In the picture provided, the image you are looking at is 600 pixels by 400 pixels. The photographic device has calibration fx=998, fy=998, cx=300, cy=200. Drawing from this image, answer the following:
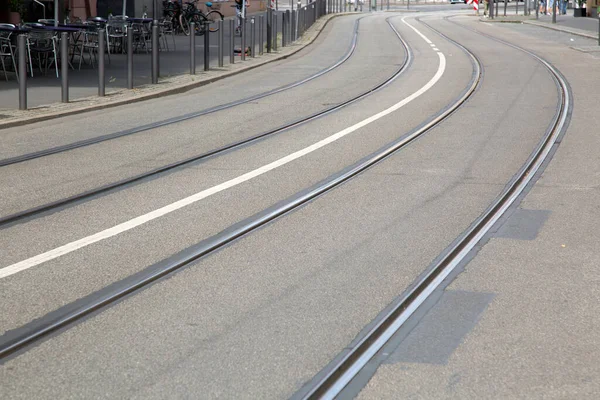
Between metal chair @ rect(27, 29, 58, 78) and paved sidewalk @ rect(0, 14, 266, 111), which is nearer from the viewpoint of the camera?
paved sidewalk @ rect(0, 14, 266, 111)

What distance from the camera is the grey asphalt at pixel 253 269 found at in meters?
4.69

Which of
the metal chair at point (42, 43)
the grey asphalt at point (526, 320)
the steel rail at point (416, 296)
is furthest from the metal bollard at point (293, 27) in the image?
the grey asphalt at point (526, 320)

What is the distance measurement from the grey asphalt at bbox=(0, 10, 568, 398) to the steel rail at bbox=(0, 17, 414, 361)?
0.32 ft

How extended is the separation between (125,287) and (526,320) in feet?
7.64

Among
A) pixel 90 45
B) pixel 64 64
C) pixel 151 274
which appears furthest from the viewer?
pixel 90 45

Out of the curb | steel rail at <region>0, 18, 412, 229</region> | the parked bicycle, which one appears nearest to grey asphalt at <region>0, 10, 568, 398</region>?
steel rail at <region>0, 18, 412, 229</region>

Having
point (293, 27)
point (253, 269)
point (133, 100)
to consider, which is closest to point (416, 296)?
point (253, 269)

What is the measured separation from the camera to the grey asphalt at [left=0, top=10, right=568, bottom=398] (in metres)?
4.69

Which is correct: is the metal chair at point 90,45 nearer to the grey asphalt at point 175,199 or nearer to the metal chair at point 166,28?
the metal chair at point 166,28

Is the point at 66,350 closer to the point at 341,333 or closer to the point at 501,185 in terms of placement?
the point at 341,333

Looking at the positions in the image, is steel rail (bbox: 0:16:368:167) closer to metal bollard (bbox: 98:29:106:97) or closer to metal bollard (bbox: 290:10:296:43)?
metal bollard (bbox: 98:29:106:97)

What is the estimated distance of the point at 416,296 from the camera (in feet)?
19.4

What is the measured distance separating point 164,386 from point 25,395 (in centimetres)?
60

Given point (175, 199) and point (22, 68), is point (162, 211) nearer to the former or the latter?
point (175, 199)
